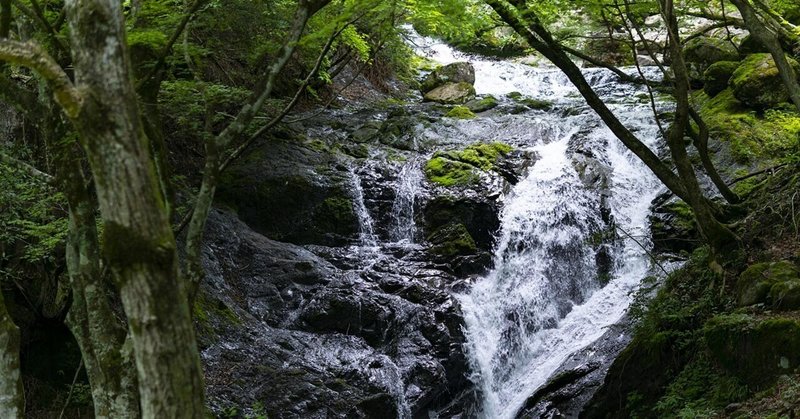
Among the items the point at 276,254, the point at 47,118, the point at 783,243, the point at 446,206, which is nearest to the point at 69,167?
the point at 47,118

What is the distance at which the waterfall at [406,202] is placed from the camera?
13477mm

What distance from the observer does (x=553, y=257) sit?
12539mm

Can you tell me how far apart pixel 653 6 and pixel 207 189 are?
6547 millimetres

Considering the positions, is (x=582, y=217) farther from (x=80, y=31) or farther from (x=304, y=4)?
(x=80, y=31)

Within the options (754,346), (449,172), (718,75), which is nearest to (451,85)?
(449,172)

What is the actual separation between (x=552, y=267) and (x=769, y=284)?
556 cm

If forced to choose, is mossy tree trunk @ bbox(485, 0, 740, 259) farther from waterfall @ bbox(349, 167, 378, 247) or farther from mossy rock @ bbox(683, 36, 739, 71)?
mossy rock @ bbox(683, 36, 739, 71)

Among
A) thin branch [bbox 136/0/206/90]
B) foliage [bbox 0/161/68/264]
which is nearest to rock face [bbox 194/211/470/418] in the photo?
foliage [bbox 0/161/68/264]

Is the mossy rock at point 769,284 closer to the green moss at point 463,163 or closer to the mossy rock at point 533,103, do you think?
the green moss at point 463,163

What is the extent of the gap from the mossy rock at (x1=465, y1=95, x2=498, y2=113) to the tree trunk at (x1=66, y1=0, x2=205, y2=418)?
15.7 m

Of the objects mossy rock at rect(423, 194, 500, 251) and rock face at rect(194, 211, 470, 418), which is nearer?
rock face at rect(194, 211, 470, 418)

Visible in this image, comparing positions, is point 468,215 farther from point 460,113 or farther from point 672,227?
point 460,113

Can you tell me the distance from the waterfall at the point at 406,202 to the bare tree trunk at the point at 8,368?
864 cm

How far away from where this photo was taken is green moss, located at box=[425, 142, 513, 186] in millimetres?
14258
